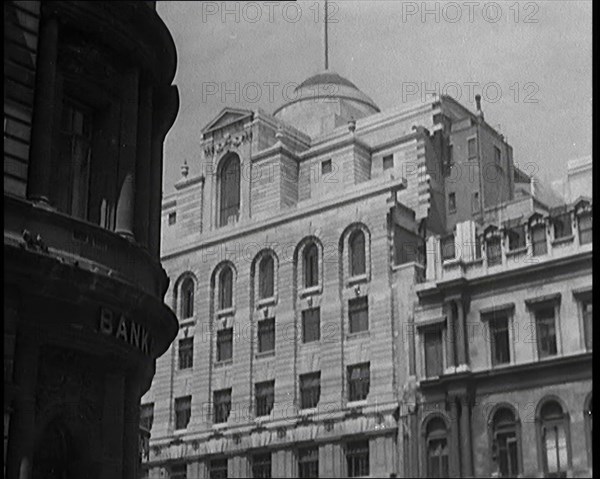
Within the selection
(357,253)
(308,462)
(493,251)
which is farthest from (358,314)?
(493,251)

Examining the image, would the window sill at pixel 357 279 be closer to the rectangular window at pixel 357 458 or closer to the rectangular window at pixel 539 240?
the rectangular window at pixel 357 458

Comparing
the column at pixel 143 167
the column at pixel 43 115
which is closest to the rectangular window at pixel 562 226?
the column at pixel 143 167

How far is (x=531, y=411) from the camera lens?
147 feet

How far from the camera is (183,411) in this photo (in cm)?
5650

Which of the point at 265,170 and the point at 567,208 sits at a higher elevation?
the point at 265,170

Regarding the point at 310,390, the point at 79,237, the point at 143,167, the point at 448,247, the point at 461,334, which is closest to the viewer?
the point at 79,237

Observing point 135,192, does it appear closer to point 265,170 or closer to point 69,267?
point 69,267

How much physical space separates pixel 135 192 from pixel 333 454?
31887 mm

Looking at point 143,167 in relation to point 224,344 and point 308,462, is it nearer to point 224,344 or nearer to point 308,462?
point 308,462

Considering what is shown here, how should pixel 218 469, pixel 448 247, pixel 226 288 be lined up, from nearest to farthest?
1. pixel 448 247
2. pixel 218 469
3. pixel 226 288

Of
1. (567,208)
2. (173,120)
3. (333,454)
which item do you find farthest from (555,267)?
(173,120)

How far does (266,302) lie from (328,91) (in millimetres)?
10400

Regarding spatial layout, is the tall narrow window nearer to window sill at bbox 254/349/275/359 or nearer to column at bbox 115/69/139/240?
column at bbox 115/69/139/240

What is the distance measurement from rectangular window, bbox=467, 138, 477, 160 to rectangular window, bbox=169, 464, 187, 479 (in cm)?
2006
